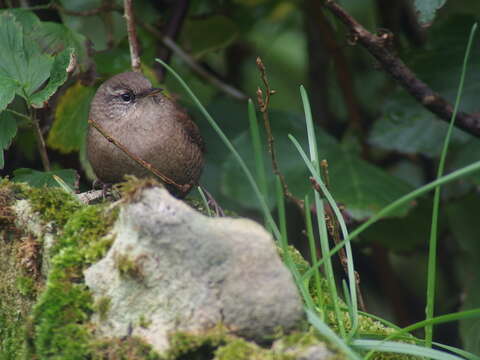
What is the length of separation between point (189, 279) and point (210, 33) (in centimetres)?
266

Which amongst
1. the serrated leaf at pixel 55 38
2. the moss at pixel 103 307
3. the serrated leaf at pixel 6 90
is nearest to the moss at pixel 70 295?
the moss at pixel 103 307

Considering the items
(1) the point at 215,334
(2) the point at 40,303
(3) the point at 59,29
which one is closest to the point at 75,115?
(3) the point at 59,29

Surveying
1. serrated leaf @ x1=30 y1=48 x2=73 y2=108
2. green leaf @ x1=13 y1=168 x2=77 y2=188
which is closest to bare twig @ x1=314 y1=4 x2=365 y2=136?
serrated leaf @ x1=30 y1=48 x2=73 y2=108

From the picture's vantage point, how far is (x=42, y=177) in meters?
2.71

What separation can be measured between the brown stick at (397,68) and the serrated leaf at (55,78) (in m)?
1.07

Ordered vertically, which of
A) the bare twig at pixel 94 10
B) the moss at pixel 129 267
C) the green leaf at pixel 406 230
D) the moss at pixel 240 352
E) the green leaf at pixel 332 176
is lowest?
the green leaf at pixel 406 230

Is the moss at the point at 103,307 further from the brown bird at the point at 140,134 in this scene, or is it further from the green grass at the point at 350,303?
the brown bird at the point at 140,134

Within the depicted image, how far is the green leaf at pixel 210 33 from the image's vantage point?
13.7 ft

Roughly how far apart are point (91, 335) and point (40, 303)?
0.16 meters

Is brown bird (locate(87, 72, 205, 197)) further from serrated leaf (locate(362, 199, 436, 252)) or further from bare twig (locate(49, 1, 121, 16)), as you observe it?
serrated leaf (locate(362, 199, 436, 252))

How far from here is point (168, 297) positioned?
1814 mm

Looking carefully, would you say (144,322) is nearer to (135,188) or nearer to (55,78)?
(135,188)

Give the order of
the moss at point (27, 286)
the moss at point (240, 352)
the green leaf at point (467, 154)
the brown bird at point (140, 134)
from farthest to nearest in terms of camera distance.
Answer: the green leaf at point (467, 154) → the brown bird at point (140, 134) → the moss at point (27, 286) → the moss at point (240, 352)

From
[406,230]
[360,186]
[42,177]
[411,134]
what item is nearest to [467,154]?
[411,134]
